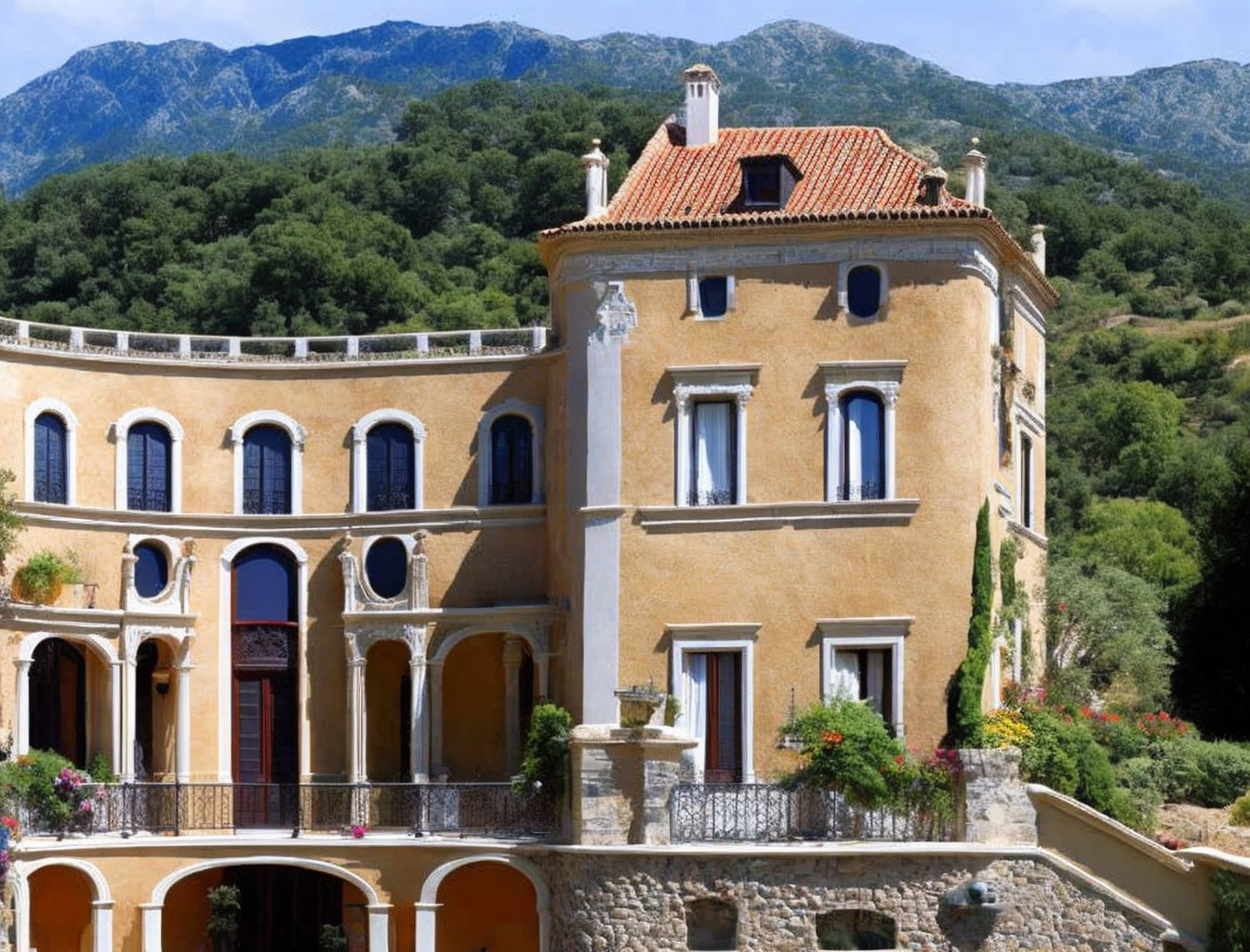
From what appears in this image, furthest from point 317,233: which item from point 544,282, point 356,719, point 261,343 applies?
point 356,719

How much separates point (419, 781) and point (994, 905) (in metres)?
10.9

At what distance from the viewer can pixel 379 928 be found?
124ft

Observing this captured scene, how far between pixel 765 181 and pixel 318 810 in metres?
12.4

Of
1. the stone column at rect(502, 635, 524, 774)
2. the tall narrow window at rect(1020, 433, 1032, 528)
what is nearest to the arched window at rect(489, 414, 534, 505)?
the stone column at rect(502, 635, 524, 774)

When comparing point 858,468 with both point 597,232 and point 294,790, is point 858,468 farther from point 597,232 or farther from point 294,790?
point 294,790

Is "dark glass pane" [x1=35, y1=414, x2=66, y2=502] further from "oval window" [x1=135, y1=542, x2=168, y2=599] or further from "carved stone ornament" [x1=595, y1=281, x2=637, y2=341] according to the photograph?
"carved stone ornament" [x1=595, y1=281, x2=637, y2=341]

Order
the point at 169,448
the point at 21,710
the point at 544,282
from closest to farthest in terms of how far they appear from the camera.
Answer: the point at 21,710 → the point at 169,448 → the point at 544,282

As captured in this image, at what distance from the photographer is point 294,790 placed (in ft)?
129

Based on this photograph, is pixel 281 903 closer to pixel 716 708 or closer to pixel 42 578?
pixel 42 578

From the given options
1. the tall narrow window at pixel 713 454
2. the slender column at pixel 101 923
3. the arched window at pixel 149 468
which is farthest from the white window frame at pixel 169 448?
the tall narrow window at pixel 713 454

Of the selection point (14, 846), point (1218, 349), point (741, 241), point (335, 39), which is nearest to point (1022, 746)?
point (741, 241)

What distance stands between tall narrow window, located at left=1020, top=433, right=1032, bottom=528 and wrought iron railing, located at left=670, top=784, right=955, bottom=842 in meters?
9.81

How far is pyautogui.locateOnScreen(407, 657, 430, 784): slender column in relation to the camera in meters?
41.1

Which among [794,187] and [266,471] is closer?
[794,187]
